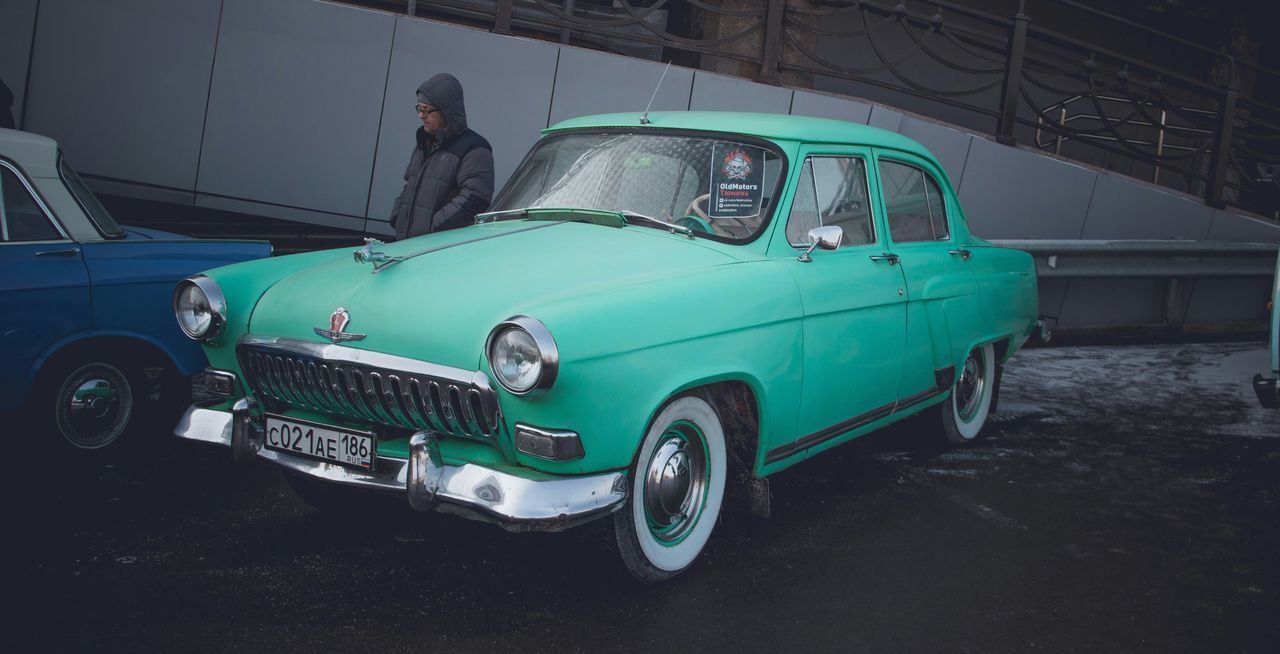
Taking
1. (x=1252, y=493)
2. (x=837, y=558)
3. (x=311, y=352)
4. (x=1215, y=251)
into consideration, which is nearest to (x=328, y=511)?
(x=311, y=352)

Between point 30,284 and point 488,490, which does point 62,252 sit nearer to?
point 30,284

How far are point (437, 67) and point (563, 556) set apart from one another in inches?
214

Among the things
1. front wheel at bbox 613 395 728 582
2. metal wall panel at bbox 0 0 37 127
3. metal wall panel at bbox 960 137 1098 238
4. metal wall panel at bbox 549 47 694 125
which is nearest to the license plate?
front wheel at bbox 613 395 728 582

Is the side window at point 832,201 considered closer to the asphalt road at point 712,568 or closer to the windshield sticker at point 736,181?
the windshield sticker at point 736,181

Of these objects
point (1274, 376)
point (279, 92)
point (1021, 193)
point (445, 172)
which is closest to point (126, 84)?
point (279, 92)

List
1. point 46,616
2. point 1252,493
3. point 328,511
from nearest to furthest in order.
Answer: point 46,616, point 328,511, point 1252,493

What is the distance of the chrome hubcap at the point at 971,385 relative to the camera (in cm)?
613

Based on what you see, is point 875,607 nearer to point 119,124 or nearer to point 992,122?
point 119,124

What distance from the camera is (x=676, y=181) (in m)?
4.54

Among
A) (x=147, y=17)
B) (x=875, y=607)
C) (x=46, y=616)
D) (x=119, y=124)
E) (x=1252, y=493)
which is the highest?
(x=147, y=17)

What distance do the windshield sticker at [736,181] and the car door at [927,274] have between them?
0.88 m

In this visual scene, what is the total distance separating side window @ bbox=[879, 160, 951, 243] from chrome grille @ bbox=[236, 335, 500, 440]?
8.18 feet

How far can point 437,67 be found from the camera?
8.58 m

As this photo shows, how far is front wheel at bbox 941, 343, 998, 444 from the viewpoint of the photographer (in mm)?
6039
